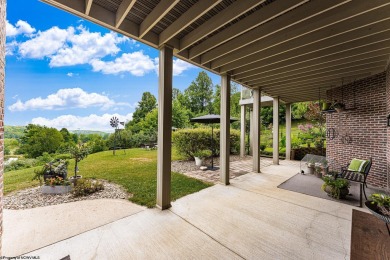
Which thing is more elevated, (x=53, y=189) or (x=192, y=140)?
(x=192, y=140)

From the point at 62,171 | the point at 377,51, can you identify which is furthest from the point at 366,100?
the point at 62,171

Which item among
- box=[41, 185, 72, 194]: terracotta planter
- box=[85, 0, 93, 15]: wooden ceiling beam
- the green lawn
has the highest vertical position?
box=[85, 0, 93, 15]: wooden ceiling beam

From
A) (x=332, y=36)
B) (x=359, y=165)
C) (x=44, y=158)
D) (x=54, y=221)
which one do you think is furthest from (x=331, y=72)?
(x=44, y=158)

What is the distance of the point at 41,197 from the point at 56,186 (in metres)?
0.31

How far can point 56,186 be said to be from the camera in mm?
3744

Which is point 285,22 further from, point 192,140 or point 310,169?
point 192,140

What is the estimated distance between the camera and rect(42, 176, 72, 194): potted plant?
372 centimetres

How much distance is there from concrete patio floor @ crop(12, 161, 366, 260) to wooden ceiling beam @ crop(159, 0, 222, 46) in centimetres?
312

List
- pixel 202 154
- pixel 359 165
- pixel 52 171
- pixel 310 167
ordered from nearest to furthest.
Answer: pixel 52 171 → pixel 359 165 → pixel 310 167 → pixel 202 154

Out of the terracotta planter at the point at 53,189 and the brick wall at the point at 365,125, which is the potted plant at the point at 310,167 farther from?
the terracotta planter at the point at 53,189

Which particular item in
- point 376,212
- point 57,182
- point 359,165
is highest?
point 376,212

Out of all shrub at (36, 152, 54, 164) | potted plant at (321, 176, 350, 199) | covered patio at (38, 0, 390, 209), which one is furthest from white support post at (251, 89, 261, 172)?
shrub at (36, 152, 54, 164)

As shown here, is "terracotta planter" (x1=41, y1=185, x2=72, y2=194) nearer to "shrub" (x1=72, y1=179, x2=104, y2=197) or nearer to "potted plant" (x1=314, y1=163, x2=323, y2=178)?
"shrub" (x1=72, y1=179, x2=104, y2=197)

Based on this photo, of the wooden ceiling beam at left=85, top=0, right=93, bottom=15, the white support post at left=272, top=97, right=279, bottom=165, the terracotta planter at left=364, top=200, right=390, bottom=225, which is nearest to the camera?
the terracotta planter at left=364, top=200, right=390, bottom=225
